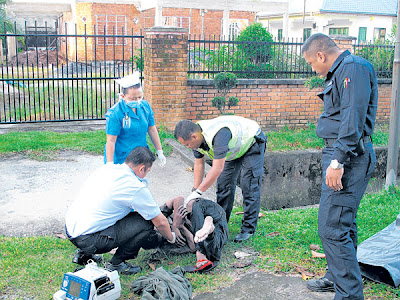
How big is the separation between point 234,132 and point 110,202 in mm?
1403

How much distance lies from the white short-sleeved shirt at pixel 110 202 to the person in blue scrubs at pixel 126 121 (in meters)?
1.06

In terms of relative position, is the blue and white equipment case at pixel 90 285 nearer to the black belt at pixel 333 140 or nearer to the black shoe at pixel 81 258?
the black shoe at pixel 81 258

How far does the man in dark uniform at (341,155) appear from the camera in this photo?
3020 millimetres

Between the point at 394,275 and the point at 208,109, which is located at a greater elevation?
the point at 208,109

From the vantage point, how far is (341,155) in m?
3.04

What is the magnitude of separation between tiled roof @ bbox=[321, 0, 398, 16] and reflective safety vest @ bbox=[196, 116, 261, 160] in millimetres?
23553

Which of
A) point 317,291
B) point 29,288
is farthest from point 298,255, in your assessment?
point 29,288

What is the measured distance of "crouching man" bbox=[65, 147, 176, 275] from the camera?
3.73 metres

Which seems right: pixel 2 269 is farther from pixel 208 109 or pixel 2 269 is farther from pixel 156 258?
pixel 208 109

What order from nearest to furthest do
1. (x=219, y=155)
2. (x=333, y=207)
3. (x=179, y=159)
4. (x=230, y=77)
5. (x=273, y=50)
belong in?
(x=333, y=207) → (x=219, y=155) → (x=179, y=159) → (x=230, y=77) → (x=273, y=50)

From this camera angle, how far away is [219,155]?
165 inches

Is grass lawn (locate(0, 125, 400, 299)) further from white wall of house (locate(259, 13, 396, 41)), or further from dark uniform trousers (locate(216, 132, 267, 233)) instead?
white wall of house (locate(259, 13, 396, 41))

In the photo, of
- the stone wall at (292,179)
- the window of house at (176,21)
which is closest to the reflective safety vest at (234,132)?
the stone wall at (292,179)

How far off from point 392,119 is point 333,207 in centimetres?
348
